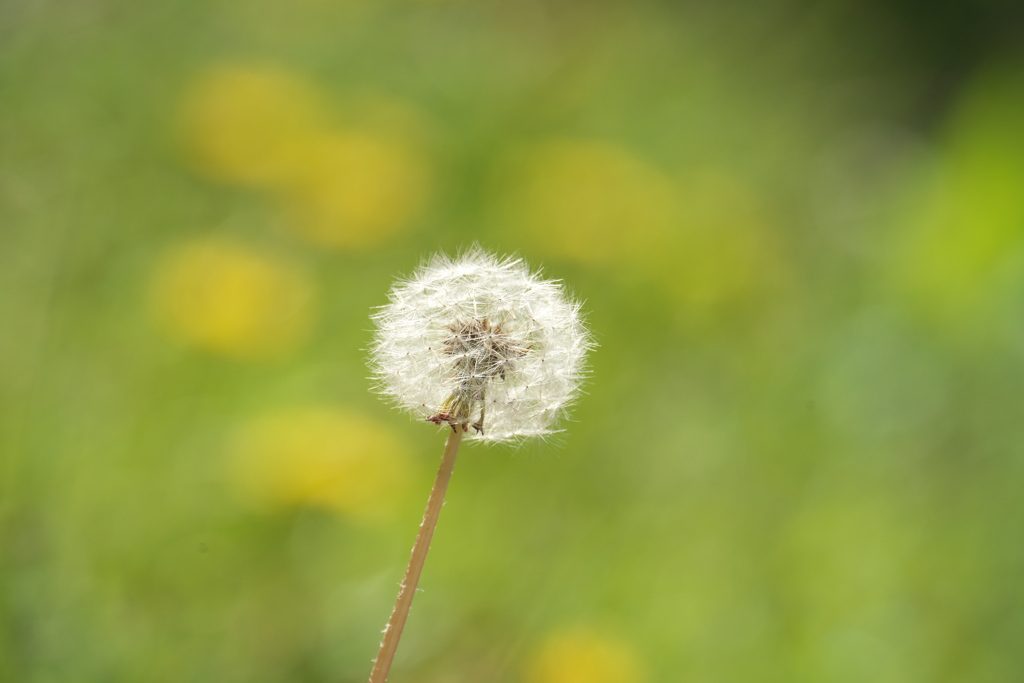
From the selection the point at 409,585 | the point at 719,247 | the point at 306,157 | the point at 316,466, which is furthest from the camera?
the point at 719,247

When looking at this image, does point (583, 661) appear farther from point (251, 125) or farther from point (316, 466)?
point (251, 125)

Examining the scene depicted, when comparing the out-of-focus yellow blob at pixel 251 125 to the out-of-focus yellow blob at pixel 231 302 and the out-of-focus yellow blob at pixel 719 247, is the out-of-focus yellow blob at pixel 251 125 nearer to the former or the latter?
the out-of-focus yellow blob at pixel 231 302

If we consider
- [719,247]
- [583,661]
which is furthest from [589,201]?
[583,661]

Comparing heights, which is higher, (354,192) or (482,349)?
(354,192)

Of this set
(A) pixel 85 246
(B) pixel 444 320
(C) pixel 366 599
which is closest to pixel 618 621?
(C) pixel 366 599

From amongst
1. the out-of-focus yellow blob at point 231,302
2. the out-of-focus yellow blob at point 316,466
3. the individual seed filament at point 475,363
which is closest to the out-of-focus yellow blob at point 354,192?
the out-of-focus yellow blob at point 231,302

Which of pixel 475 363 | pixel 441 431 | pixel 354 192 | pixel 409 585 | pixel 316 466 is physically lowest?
pixel 409 585
